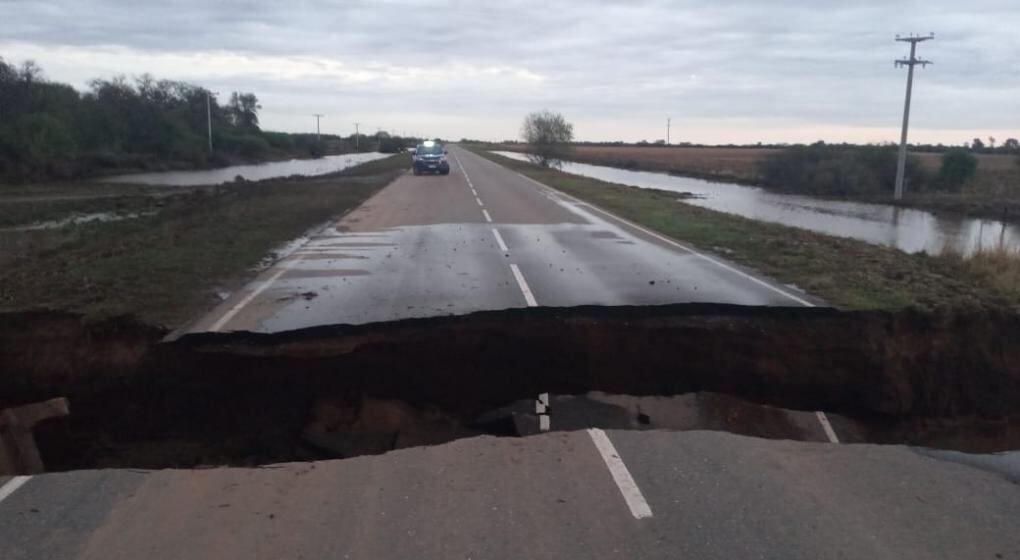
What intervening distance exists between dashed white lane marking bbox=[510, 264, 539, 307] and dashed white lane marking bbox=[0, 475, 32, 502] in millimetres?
5812

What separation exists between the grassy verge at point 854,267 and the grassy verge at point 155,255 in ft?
27.6

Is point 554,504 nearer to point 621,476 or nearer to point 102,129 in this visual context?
point 621,476

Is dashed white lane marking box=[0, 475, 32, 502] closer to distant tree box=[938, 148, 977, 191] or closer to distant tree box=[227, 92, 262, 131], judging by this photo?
distant tree box=[938, 148, 977, 191]

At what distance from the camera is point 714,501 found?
4680 mm

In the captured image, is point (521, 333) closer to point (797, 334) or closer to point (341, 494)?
point (797, 334)

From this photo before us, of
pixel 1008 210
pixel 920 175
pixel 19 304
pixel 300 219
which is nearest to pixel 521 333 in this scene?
pixel 19 304

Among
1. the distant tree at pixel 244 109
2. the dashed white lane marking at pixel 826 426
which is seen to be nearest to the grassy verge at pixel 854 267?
the dashed white lane marking at pixel 826 426

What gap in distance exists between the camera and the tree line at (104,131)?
46344 millimetres

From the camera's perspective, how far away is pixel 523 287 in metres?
11.2

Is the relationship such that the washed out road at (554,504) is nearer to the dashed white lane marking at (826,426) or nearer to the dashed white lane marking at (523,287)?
the dashed white lane marking at (826,426)

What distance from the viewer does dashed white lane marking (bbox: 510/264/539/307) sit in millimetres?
10008


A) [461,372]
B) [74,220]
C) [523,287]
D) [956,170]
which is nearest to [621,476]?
[461,372]

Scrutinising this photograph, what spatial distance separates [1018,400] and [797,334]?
7.21 feet

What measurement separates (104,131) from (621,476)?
76361mm
